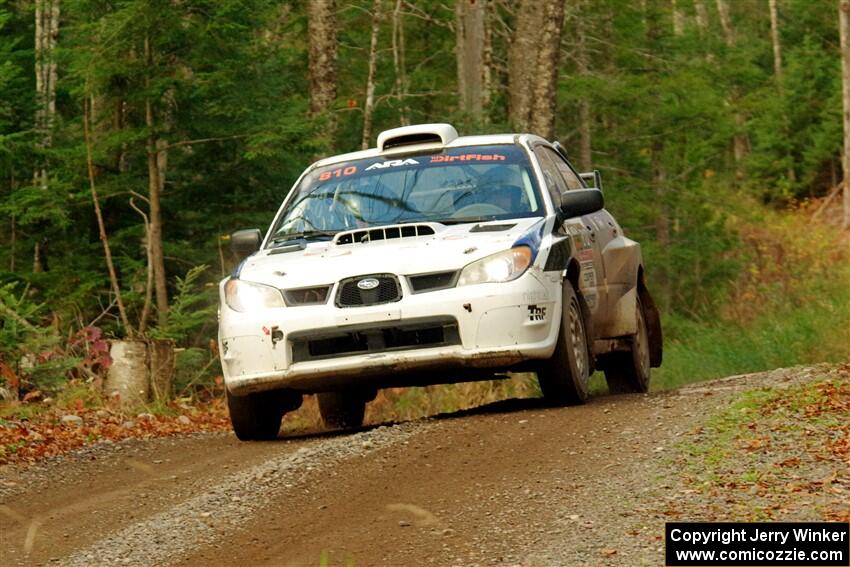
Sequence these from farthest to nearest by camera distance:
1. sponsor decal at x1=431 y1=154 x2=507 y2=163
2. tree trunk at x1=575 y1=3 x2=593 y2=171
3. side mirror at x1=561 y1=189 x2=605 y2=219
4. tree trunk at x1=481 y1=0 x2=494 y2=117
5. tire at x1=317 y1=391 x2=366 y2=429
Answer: tree trunk at x1=481 y1=0 x2=494 y2=117 < tree trunk at x1=575 y1=3 x2=593 y2=171 < tire at x1=317 y1=391 x2=366 y2=429 < sponsor decal at x1=431 y1=154 x2=507 y2=163 < side mirror at x1=561 y1=189 x2=605 y2=219

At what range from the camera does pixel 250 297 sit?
9.48 m

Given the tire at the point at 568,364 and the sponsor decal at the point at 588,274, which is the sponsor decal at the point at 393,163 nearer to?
the sponsor decal at the point at 588,274

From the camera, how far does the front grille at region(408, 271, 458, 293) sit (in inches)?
361

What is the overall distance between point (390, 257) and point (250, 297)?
3.10 feet

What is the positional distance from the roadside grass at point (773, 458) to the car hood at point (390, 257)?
175 centimetres

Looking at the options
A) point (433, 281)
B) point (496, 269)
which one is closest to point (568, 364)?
point (496, 269)

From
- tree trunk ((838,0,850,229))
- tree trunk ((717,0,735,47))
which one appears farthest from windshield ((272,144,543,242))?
tree trunk ((717,0,735,47))

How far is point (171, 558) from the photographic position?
605cm

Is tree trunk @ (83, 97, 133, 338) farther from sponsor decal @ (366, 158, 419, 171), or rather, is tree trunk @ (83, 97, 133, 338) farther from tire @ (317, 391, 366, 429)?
sponsor decal @ (366, 158, 419, 171)

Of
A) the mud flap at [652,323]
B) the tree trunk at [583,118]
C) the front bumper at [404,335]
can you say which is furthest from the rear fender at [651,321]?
the tree trunk at [583,118]

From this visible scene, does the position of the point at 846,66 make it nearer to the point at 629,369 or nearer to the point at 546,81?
the point at 546,81

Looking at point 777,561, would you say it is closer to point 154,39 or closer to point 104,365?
point 104,365

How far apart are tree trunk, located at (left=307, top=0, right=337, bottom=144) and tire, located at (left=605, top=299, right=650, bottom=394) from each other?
925 cm

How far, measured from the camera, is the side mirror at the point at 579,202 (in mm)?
9992
